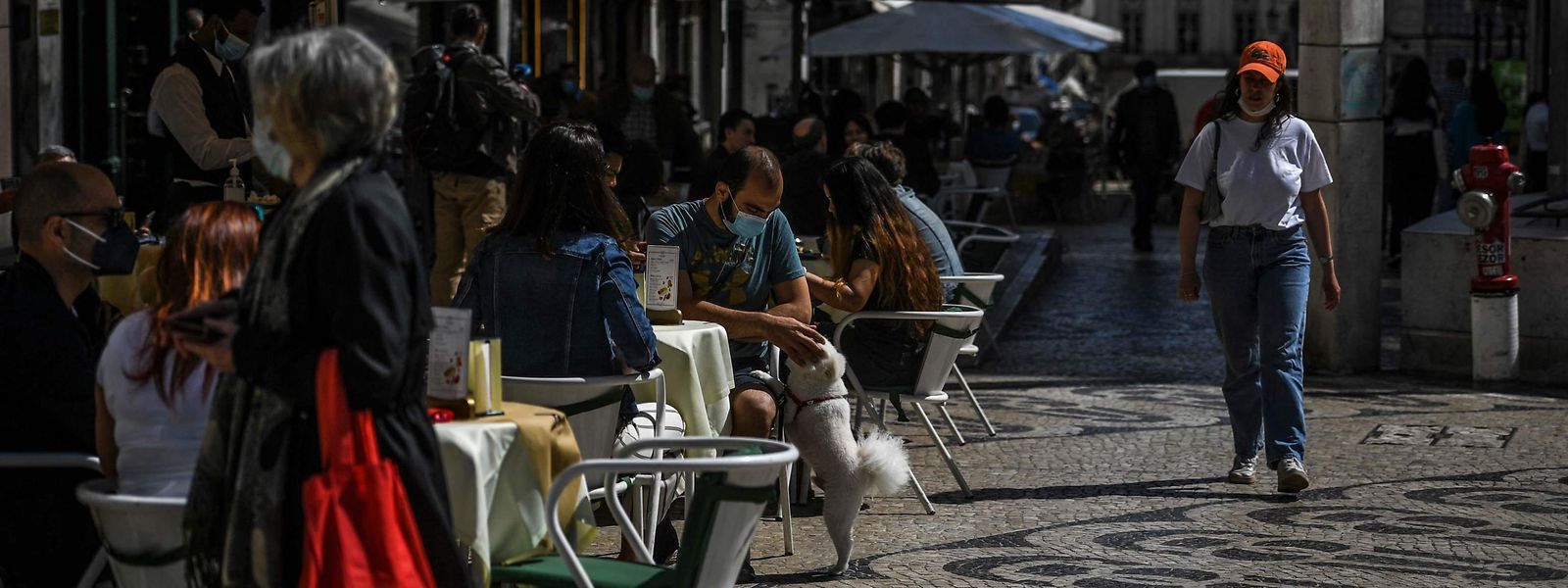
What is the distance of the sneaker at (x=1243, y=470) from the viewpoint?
7.56 metres

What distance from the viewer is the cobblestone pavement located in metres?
6.15

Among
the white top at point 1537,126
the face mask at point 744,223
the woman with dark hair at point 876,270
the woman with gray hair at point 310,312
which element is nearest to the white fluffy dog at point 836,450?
the face mask at point 744,223

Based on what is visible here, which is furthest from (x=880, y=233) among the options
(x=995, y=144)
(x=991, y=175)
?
(x=991, y=175)

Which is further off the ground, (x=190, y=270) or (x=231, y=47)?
(x=231, y=47)

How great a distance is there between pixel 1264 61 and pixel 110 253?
4235 millimetres

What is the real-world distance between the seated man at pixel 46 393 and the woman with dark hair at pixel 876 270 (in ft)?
9.58

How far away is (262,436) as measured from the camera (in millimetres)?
3479

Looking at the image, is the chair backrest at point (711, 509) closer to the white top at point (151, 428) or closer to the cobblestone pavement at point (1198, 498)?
the white top at point (151, 428)

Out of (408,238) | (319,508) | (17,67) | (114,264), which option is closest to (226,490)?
(319,508)

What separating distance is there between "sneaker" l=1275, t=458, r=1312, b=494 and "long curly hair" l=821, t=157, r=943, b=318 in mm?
1307

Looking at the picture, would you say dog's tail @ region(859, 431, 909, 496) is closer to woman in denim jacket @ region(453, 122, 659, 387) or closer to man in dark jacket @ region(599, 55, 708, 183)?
woman in denim jacket @ region(453, 122, 659, 387)

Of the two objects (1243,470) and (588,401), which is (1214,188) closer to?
(1243,470)

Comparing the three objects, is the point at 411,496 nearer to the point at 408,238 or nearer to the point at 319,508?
the point at 319,508

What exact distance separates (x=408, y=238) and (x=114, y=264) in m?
1.31
